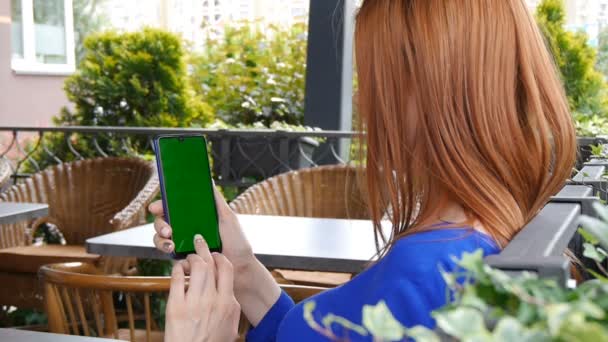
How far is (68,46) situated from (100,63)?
18.6ft

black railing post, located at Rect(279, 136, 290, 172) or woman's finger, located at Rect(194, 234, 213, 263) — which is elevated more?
woman's finger, located at Rect(194, 234, 213, 263)

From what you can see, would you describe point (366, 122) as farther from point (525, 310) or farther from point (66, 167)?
point (66, 167)

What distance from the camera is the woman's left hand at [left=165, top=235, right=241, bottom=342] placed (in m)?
1.17

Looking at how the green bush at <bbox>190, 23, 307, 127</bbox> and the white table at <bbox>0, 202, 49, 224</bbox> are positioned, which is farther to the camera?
the green bush at <bbox>190, 23, 307, 127</bbox>

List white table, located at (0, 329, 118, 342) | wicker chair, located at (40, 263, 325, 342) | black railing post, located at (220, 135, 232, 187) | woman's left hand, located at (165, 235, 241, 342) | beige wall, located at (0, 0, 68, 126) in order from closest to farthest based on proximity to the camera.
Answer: woman's left hand, located at (165, 235, 241, 342), white table, located at (0, 329, 118, 342), wicker chair, located at (40, 263, 325, 342), black railing post, located at (220, 135, 232, 187), beige wall, located at (0, 0, 68, 126)

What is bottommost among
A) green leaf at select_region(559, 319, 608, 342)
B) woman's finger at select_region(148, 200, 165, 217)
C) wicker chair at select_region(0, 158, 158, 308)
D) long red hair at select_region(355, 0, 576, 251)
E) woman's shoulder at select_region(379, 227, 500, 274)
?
wicker chair at select_region(0, 158, 158, 308)

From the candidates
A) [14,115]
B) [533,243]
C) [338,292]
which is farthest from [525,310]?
[14,115]

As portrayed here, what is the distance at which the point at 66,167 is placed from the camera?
183 inches

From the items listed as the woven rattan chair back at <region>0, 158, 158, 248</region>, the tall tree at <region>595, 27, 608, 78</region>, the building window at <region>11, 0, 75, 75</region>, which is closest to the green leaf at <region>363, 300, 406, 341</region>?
the woven rattan chair back at <region>0, 158, 158, 248</region>

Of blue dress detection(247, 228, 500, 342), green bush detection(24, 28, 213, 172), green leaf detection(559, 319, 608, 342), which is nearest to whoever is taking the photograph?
green leaf detection(559, 319, 608, 342)

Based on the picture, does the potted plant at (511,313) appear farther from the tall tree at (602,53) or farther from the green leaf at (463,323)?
the tall tree at (602,53)

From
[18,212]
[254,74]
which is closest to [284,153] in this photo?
[18,212]

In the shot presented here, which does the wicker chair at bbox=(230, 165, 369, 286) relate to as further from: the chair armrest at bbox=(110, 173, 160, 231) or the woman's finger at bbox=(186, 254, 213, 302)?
the woman's finger at bbox=(186, 254, 213, 302)

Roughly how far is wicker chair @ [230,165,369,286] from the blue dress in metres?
2.58
